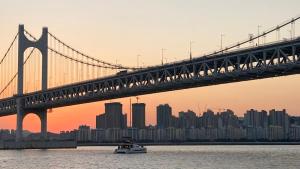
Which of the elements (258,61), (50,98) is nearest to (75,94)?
(50,98)

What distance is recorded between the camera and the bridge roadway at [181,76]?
262ft

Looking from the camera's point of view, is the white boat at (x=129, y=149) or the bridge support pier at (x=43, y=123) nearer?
the white boat at (x=129, y=149)

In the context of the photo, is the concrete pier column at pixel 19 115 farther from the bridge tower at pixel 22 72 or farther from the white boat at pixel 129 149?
the white boat at pixel 129 149

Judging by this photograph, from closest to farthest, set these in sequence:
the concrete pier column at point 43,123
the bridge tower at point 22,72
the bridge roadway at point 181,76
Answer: the bridge roadway at point 181,76, the bridge tower at point 22,72, the concrete pier column at point 43,123

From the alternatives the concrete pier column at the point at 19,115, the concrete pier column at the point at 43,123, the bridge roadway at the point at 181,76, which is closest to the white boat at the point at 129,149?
the bridge roadway at the point at 181,76

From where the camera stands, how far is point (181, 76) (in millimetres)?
94750

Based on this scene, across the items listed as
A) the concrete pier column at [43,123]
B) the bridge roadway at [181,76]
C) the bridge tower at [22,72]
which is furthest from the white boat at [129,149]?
the bridge tower at [22,72]

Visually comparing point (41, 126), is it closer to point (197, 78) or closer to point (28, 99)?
point (28, 99)

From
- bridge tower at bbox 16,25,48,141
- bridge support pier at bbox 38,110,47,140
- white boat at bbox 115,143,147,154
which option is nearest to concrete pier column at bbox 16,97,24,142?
bridge tower at bbox 16,25,48,141

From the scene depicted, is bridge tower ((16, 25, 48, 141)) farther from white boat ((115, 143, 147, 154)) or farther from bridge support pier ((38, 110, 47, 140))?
white boat ((115, 143, 147, 154))

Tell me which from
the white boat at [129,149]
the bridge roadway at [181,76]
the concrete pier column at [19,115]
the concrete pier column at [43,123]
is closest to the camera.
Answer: the bridge roadway at [181,76]

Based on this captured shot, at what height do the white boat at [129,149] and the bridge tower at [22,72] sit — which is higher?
the bridge tower at [22,72]

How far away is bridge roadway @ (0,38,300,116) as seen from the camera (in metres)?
79.8

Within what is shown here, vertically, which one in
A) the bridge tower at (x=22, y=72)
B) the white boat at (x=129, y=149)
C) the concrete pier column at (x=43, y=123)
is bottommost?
the white boat at (x=129, y=149)
